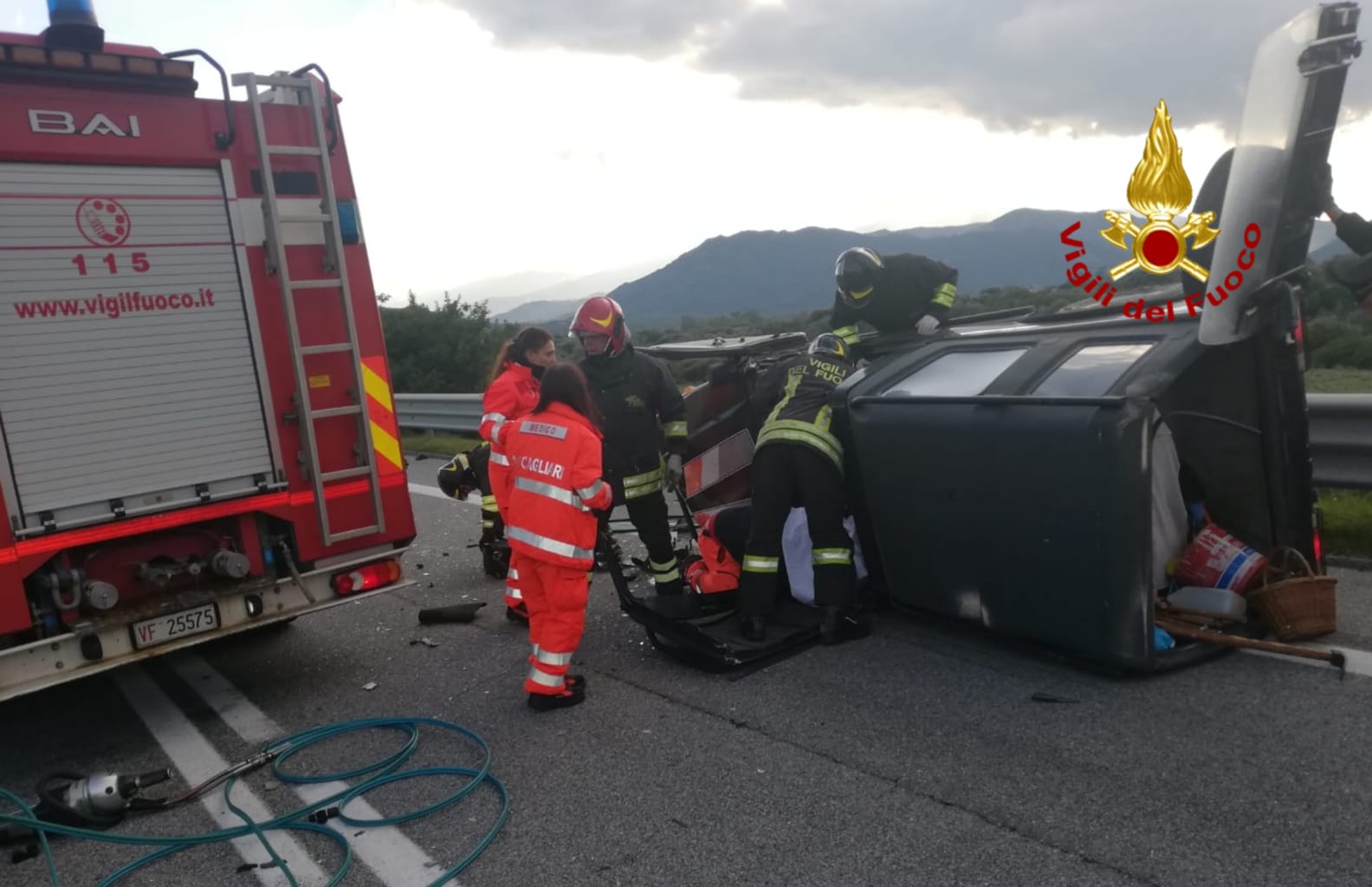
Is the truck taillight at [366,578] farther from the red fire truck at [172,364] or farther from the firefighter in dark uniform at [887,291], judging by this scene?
the firefighter in dark uniform at [887,291]

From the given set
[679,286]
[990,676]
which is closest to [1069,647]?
[990,676]

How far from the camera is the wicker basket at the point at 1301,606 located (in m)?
4.24

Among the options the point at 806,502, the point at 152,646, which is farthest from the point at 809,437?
the point at 152,646

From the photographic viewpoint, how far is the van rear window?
4.53 m

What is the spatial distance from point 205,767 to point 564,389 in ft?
7.24

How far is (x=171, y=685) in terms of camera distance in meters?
5.27

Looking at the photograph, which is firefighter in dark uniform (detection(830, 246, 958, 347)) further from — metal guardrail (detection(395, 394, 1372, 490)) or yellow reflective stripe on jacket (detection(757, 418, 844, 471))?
metal guardrail (detection(395, 394, 1372, 490))

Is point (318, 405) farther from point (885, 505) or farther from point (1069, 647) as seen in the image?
point (1069, 647)

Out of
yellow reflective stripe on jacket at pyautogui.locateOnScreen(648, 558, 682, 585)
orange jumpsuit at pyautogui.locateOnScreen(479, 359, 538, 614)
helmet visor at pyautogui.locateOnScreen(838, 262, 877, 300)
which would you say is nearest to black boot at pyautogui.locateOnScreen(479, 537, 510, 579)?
orange jumpsuit at pyautogui.locateOnScreen(479, 359, 538, 614)

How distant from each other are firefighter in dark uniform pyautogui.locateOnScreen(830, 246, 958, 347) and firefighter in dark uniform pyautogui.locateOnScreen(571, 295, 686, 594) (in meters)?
1.11

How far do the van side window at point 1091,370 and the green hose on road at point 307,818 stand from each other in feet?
8.82

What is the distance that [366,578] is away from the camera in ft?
16.8

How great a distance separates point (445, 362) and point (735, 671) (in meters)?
15.5

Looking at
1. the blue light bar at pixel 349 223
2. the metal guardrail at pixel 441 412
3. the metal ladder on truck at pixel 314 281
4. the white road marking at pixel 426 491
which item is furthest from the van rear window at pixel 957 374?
the metal guardrail at pixel 441 412
